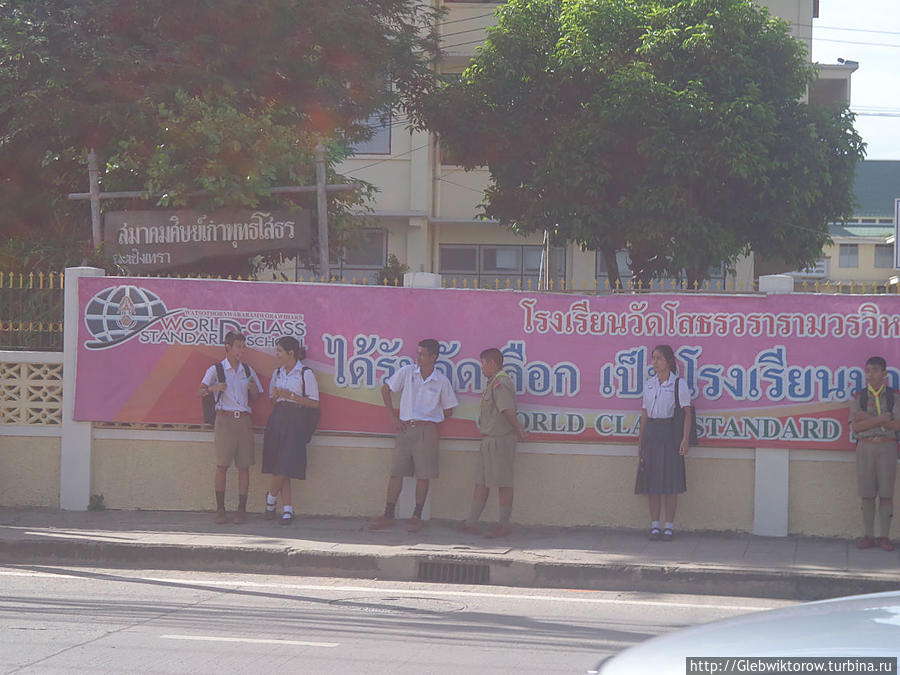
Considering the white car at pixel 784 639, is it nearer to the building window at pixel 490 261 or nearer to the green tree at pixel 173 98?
the green tree at pixel 173 98

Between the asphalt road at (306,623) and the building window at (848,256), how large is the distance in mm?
55914

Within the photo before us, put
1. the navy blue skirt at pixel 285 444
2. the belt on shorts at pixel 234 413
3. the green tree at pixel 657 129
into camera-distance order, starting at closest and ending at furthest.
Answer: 1. the navy blue skirt at pixel 285 444
2. the belt on shorts at pixel 234 413
3. the green tree at pixel 657 129

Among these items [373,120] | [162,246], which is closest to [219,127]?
[162,246]

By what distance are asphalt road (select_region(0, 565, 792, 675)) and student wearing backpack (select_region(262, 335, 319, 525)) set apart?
1587 millimetres

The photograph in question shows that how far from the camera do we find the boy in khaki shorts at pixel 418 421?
10.4m

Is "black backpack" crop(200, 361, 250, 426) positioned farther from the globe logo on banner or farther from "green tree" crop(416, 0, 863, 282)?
"green tree" crop(416, 0, 863, 282)

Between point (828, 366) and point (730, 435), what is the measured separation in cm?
109

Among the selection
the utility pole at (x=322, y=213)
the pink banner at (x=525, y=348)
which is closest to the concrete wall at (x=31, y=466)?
the pink banner at (x=525, y=348)

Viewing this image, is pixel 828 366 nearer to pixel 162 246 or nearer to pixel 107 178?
pixel 162 246

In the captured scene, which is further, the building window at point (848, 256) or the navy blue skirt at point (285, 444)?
the building window at point (848, 256)

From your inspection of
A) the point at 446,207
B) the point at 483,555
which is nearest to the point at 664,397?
the point at 483,555

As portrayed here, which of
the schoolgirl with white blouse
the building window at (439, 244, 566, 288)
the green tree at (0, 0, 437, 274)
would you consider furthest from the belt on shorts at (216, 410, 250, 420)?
the building window at (439, 244, 566, 288)

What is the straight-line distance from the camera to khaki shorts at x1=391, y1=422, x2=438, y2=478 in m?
10.4

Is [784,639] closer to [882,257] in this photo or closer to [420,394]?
[420,394]
